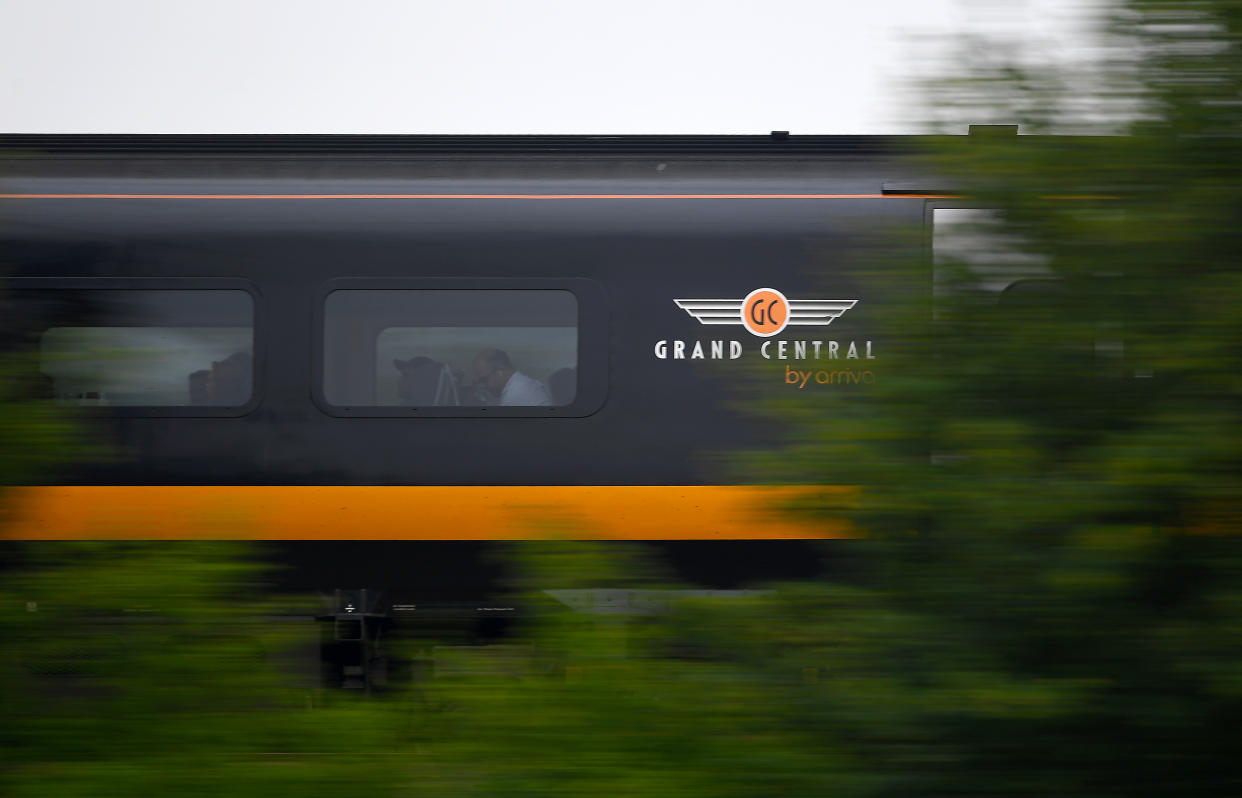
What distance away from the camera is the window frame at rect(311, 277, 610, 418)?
18.8 feet

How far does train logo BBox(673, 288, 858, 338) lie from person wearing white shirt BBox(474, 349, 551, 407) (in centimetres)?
84

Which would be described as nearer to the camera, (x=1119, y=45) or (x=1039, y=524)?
(x=1039, y=524)

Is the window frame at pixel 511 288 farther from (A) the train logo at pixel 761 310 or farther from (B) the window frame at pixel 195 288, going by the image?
(A) the train logo at pixel 761 310

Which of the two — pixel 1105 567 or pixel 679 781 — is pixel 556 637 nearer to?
pixel 679 781

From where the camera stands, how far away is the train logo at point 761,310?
5.78m

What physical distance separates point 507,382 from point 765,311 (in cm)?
136

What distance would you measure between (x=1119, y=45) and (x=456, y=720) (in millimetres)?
1735

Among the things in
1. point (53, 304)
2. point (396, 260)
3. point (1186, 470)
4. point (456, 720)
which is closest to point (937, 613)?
point (1186, 470)

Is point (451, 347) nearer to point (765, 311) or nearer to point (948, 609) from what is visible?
point (765, 311)

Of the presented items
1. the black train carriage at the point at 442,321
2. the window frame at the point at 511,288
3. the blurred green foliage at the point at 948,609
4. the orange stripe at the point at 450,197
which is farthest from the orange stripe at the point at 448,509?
the blurred green foliage at the point at 948,609

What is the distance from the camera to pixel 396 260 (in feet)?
19.1

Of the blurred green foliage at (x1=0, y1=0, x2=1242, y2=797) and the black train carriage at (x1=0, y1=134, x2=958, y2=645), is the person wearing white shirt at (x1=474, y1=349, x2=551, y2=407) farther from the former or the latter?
the blurred green foliage at (x1=0, y1=0, x2=1242, y2=797)

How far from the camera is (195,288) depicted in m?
5.76

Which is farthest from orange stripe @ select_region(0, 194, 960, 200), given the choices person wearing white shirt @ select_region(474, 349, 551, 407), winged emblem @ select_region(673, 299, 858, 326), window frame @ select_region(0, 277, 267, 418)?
person wearing white shirt @ select_region(474, 349, 551, 407)
